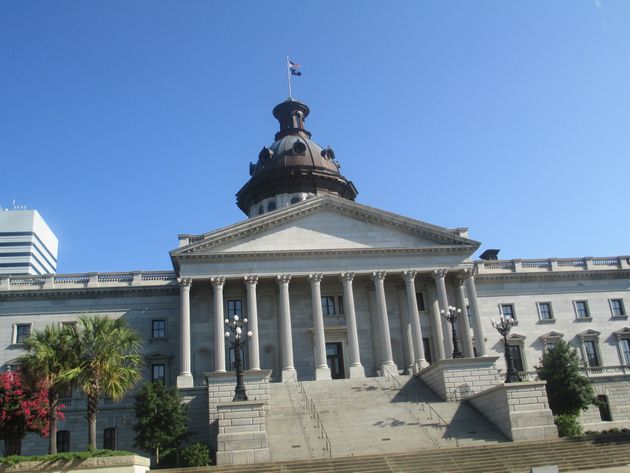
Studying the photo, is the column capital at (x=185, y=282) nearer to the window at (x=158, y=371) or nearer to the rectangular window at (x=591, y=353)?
the window at (x=158, y=371)

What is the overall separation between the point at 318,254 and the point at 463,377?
554 inches

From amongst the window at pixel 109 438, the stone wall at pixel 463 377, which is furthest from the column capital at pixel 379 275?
the window at pixel 109 438

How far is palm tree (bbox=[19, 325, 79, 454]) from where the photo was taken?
99.1 feet

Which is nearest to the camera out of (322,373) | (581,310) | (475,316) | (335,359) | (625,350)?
(322,373)

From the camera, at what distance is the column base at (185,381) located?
141 ft

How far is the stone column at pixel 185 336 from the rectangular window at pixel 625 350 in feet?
Result: 117

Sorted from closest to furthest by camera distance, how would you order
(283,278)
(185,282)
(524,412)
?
(524,412), (185,282), (283,278)

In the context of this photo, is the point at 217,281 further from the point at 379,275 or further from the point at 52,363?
the point at 52,363

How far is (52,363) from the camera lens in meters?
31.1

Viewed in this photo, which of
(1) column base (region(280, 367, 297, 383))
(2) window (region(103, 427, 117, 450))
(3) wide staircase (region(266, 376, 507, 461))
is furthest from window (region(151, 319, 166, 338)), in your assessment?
(3) wide staircase (region(266, 376, 507, 461))

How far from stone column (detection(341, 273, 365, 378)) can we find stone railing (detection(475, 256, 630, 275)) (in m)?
13.4

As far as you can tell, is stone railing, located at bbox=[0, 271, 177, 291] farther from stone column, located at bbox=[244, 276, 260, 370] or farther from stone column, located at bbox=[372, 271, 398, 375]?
stone column, located at bbox=[372, 271, 398, 375]

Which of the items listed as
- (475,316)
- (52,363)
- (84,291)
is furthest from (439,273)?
(52,363)

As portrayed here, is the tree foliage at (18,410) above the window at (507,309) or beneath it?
beneath
